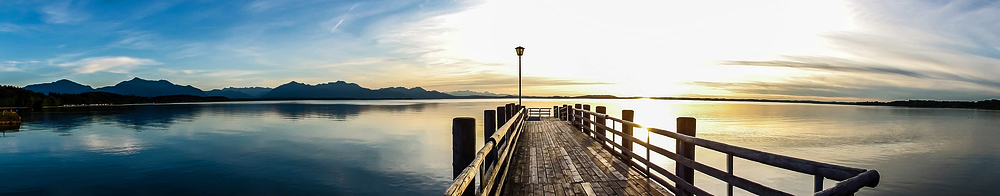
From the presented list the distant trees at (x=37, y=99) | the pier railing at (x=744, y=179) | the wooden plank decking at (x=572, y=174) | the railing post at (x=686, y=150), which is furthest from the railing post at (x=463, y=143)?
the distant trees at (x=37, y=99)

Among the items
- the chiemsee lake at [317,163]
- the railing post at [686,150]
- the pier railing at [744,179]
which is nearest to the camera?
the pier railing at [744,179]

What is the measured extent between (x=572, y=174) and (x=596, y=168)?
76 cm

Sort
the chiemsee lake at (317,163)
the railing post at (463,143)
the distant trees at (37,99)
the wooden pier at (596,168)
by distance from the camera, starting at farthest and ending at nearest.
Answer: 1. the distant trees at (37,99)
2. the chiemsee lake at (317,163)
3. the railing post at (463,143)
4. the wooden pier at (596,168)

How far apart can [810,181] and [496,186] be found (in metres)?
15.9

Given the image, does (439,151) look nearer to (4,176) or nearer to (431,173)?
(431,173)

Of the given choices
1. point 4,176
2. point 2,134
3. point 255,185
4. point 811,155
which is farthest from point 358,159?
point 2,134

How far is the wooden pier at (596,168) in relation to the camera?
3205mm

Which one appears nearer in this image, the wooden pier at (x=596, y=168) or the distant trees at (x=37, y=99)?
the wooden pier at (x=596, y=168)

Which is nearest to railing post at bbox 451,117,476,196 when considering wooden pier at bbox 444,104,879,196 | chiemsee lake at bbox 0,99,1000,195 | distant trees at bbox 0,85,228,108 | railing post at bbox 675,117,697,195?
wooden pier at bbox 444,104,879,196

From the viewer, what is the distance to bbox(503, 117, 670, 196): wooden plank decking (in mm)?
6148

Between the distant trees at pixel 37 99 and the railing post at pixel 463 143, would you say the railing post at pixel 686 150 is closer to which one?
the railing post at pixel 463 143

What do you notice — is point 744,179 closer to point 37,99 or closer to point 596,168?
point 596,168

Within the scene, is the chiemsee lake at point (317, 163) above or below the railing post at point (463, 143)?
below

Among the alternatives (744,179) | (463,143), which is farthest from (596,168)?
(463,143)
